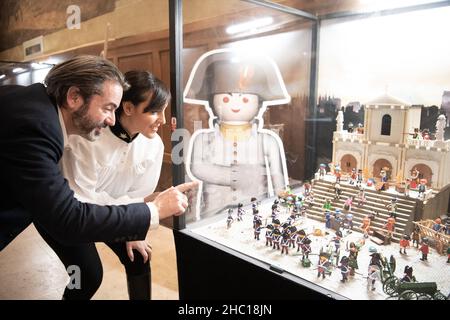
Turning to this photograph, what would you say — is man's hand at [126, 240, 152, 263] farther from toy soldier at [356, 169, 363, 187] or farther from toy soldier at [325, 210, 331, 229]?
toy soldier at [356, 169, 363, 187]

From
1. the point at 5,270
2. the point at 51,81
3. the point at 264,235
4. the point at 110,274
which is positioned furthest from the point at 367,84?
the point at 5,270

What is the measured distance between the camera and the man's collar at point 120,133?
131 centimetres

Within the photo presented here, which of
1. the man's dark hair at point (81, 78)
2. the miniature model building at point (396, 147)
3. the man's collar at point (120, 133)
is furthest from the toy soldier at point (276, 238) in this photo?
the man's dark hair at point (81, 78)

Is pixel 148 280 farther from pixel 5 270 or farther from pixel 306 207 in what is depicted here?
pixel 5 270

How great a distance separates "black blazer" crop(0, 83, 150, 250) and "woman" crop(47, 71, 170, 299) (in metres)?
0.32

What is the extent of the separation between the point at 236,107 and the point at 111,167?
2.16ft

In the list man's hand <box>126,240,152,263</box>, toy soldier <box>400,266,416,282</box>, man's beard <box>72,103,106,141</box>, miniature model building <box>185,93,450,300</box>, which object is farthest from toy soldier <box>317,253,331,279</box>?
man's beard <box>72,103,106,141</box>

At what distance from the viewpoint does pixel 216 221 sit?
1.70 metres

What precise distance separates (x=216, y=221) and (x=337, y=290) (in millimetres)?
712

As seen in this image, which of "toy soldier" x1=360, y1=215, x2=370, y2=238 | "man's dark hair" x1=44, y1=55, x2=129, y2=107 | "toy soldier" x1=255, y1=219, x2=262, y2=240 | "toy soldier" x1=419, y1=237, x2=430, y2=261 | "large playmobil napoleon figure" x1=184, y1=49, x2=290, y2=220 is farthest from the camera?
"large playmobil napoleon figure" x1=184, y1=49, x2=290, y2=220

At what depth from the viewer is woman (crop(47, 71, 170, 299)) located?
1274mm

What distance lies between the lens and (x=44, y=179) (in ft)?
2.88

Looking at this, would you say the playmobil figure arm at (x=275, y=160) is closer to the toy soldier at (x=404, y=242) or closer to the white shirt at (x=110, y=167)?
the white shirt at (x=110, y=167)

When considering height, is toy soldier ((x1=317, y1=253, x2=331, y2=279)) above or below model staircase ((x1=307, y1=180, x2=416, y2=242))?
below
